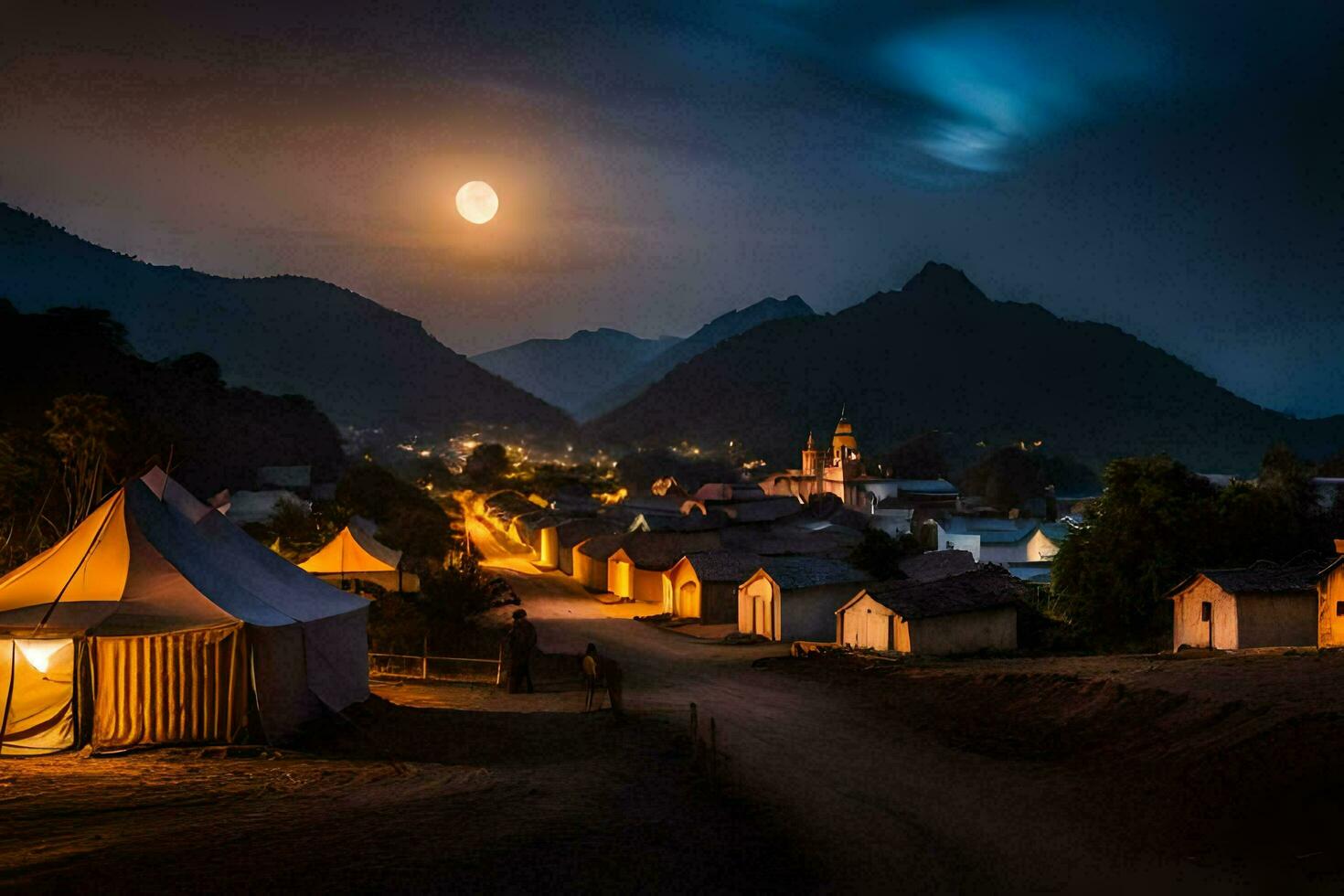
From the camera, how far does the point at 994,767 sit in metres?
14.0

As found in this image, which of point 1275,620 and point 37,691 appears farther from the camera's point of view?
point 1275,620

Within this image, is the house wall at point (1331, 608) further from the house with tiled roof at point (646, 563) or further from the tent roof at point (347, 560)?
the tent roof at point (347, 560)

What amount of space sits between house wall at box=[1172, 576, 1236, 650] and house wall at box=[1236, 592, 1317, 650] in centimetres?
32

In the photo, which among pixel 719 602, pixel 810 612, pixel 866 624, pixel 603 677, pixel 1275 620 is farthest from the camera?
pixel 719 602

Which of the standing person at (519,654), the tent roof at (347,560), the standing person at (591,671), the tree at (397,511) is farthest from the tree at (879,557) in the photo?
the standing person at (591,671)

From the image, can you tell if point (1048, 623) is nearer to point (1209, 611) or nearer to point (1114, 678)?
point (1209, 611)

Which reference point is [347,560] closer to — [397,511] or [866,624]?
[866,624]

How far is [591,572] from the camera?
52.9 m

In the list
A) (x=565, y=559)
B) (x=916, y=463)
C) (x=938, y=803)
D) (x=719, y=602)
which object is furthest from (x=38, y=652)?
(x=916, y=463)

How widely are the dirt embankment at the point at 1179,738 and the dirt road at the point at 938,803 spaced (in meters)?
0.07

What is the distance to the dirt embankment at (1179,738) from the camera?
385 inches

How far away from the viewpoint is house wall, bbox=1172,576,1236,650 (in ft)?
93.1

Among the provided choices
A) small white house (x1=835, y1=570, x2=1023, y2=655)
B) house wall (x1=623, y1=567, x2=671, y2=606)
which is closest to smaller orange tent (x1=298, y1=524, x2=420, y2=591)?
small white house (x1=835, y1=570, x2=1023, y2=655)

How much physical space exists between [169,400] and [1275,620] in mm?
76108
